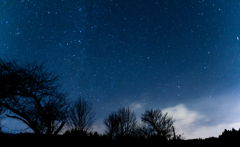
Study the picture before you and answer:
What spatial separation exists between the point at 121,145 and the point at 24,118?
5464 millimetres

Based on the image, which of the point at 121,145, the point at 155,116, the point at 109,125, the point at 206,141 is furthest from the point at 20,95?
the point at 155,116

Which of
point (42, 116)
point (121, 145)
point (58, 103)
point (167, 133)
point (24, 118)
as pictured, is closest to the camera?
point (121, 145)

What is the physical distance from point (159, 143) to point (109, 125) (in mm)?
31140

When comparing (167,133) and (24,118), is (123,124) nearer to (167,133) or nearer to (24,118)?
(167,133)

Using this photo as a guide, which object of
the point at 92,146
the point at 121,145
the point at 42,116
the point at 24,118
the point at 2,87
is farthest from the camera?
the point at 42,116

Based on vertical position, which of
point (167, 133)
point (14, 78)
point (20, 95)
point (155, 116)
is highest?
point (14, 78)

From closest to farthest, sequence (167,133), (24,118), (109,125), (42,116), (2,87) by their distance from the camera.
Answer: (2,87) < (24,118) < (42,116) < (167,133) < (109,125)

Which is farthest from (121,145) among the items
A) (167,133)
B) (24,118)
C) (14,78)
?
(167,133)

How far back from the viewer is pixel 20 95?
651 centimetres

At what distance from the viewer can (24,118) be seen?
20.3 ft

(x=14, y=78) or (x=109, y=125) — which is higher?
(x=14, y=78)

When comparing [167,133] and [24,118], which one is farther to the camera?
[167,133]

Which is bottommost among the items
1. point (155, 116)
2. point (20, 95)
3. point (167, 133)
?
point (167, 133)

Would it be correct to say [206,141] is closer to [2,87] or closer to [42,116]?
[42,116]
